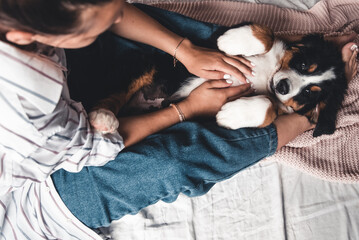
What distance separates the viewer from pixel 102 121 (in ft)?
3.54

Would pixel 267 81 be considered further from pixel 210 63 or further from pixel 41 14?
pixel 41 14

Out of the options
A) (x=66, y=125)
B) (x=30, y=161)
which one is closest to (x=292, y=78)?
(x=66, y=125)

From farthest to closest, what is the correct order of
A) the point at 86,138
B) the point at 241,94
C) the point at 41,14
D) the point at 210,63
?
the point at 241,94, the point at 210,63, the point at 86,138, the point at 41,14

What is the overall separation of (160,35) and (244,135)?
530mm

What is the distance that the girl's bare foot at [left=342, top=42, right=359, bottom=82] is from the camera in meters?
1.61

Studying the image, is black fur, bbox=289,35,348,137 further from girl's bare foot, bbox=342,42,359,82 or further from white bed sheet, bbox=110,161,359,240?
white bed sheet, bbox=110,161,359,240

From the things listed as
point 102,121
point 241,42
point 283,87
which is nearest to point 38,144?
point 102,121

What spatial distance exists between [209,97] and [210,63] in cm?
14

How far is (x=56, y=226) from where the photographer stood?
1260 mm

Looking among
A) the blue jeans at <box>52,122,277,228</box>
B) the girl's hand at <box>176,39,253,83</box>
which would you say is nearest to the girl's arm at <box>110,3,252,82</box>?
the girl's hand at <box>176,39,253,83</box>

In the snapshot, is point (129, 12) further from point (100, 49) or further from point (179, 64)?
point (179, 64)

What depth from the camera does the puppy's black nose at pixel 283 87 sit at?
1.39 metres

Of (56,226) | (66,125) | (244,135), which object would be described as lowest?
(56,226)

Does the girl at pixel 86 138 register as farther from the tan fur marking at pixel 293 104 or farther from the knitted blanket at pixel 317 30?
the knitted blanket at pixel 317 30
